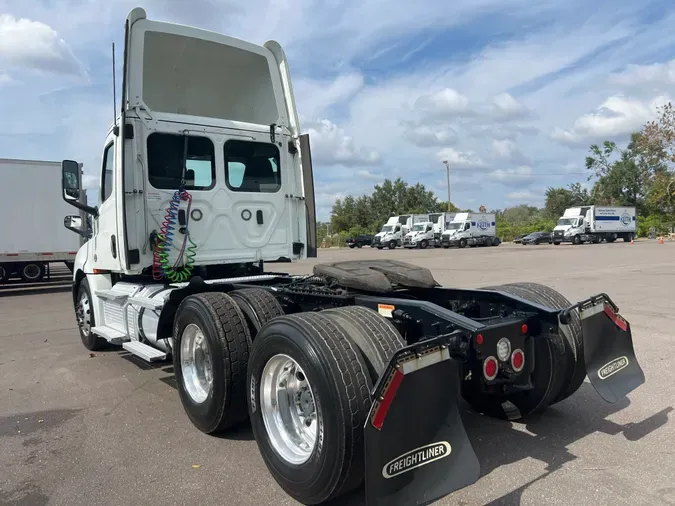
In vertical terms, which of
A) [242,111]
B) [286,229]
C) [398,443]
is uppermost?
[242,111]

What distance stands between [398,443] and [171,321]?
321 cm

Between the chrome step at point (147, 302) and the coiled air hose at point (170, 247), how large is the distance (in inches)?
13.2

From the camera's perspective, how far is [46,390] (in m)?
5.78

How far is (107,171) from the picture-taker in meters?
6.54

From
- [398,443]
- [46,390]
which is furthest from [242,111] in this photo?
[398,443]

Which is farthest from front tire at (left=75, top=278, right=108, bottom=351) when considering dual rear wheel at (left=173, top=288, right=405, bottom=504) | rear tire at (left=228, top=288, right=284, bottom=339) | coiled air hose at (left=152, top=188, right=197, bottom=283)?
rear tire at (left=228, top=288, right=284, bottom=339)

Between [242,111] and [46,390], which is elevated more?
[242,111]

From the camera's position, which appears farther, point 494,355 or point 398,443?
point 494,355

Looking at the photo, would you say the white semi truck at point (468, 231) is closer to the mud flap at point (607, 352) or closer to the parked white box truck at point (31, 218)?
the parked white box truck at point (31, 218)

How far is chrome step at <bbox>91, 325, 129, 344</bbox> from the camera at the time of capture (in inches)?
238

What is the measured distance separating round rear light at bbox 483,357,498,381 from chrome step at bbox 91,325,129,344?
4.32 metres

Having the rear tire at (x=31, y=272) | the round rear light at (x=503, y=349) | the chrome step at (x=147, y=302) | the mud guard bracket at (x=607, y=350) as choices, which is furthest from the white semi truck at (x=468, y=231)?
the round rear light at (x=503, y=349)

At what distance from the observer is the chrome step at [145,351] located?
5.12 m

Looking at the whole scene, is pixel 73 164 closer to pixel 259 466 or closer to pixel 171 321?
pixel 171 321
